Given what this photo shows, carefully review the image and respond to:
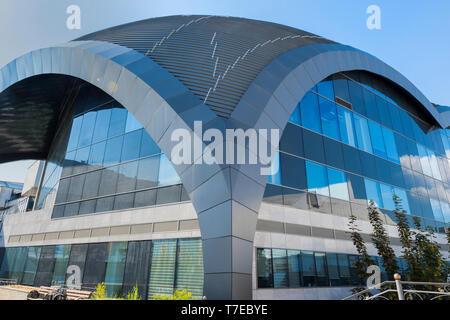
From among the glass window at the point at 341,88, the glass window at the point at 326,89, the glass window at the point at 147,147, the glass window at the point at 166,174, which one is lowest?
the glass window at the point at 166,174

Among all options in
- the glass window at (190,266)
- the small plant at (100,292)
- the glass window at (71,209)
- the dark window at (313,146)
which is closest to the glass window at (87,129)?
the glass window at (71,209)

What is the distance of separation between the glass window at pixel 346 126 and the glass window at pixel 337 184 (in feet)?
8.83

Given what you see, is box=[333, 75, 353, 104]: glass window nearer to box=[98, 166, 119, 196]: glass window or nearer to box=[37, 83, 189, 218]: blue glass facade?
box=[37, 83, 189, 218]: blue glass facade

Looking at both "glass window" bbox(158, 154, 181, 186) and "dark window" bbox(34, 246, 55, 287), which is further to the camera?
"dark window" bbox(34, 246, 55, 287)

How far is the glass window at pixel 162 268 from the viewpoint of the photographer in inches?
473

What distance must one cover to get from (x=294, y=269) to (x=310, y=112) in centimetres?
899

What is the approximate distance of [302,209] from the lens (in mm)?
13977

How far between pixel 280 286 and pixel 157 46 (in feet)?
43.1

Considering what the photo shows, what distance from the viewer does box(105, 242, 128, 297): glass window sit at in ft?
44.2

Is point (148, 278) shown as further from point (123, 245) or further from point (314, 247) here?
point (314, 247)

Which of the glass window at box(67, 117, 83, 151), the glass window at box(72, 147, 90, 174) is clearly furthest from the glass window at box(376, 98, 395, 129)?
the glass window at box(67, 117, 83, 151)

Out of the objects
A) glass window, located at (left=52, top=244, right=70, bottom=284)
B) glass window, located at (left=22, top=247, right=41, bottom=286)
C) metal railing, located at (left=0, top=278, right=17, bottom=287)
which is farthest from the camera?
metal railing, located at (left=0, top=278, right=17, bottom=287)

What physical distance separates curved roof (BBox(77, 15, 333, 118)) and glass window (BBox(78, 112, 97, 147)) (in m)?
5.22

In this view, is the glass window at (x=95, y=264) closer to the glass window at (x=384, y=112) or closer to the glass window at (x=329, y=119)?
the glass window at (x=329, y=119)
